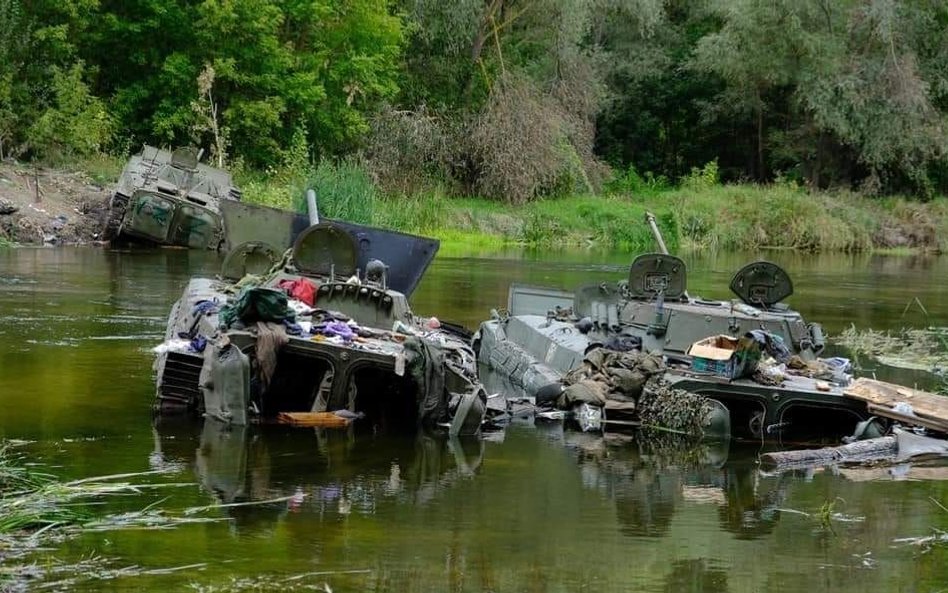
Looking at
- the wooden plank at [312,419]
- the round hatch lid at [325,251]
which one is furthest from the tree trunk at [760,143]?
the wooden plank at [312,419]

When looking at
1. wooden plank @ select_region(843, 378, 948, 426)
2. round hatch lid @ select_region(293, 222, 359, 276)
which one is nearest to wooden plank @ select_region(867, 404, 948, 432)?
wooden plank @ select_region(843, 378, 948, 426)

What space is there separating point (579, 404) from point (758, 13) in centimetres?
3927

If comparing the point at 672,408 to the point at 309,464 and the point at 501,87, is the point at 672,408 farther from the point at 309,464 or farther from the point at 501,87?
the point at 501,87

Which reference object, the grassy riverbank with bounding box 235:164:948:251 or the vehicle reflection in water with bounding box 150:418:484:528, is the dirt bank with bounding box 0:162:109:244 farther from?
the vehicle reflection in water with bounding box 150:418:484:528

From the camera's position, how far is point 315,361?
15.6 m

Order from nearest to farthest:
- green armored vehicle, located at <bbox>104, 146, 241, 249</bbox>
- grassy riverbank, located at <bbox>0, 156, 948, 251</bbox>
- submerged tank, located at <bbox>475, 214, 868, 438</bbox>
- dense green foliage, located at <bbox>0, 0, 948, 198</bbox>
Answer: submerged tank, located at <bbox>475, 214, 868, 438</bbox>
green armored vehicle, located at <bbox>104, 146, 241, 249</bbox>
grassy riverbank, located at <bbox>0, 156, 948, 251</bbox>
dense green foliage, located at <bbox>0, 0, 948, 198</bbox>

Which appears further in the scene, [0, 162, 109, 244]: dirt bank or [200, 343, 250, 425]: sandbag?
[0, 162, 109, 244]: dirt bank

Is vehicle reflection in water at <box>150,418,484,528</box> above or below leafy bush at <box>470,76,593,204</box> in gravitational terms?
below

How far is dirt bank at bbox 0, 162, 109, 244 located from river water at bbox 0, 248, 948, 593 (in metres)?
16.5

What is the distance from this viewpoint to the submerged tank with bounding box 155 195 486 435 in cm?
1478

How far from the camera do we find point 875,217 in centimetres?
5406

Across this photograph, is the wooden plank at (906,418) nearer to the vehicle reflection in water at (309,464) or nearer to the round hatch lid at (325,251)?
the vehicle reflection in water at (309,464)

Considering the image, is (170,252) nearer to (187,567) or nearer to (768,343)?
(768,343)

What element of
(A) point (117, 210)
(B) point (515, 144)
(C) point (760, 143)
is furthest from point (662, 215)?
(A) point (117, 210)
